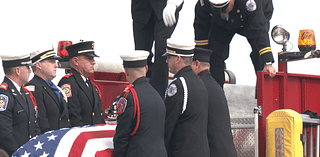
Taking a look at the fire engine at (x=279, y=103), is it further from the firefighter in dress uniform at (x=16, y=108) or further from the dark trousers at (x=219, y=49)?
the firefighter in dress uniform at (x=16, y=108)

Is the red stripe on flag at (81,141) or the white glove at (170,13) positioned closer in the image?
the red stripe on flag at (81,141)

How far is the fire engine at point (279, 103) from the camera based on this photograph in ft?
16.1

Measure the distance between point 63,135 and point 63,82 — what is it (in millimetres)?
1170

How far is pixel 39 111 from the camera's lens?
429 cm

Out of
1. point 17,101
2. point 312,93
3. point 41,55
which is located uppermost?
point 41,55

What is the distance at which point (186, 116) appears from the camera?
396cm

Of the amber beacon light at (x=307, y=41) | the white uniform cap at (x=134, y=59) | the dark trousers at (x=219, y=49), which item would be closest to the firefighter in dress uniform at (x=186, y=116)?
the white uniform cap at (x=134, y=59)

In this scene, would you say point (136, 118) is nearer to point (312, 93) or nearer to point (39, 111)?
point (39, 111)

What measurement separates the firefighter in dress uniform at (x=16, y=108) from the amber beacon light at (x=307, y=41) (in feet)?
10.7

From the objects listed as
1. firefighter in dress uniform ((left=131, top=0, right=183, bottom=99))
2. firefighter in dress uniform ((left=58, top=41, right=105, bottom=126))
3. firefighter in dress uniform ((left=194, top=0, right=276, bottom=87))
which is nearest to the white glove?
firefighter in dress uniform ((left=131, top=0, right=183, bottom=99))

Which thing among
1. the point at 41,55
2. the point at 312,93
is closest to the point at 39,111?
the point at 41,55

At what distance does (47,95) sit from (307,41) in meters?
3.17

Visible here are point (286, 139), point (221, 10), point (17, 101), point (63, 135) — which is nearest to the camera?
point (63, 135)

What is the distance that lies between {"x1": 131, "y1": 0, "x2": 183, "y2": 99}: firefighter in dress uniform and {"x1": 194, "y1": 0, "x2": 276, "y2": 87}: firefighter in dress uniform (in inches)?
25.5
